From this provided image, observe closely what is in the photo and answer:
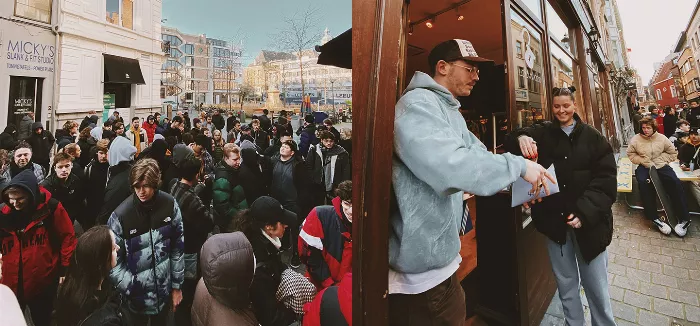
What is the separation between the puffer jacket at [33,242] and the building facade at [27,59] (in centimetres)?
1357

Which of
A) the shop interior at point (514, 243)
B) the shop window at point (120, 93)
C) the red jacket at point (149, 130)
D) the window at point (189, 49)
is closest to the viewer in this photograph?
the shop interior at point (514, 243)

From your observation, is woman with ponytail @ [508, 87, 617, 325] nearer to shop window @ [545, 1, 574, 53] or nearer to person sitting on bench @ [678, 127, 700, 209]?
shop window @ [545, 1, 574, 53]

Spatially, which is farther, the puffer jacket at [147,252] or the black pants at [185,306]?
the black pants at [185,306]

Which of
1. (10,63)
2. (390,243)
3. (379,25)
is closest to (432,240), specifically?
(390,243)

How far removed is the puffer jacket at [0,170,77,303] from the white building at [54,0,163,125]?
14.7 m

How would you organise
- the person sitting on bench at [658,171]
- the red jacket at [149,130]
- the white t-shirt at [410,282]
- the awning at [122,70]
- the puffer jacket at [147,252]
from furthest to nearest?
the awning at [122,70] → the red jacket at [149,130] → the person sitting on bench at [658,171] → the puffer jacket at [147,252] → the white t-shirt at [410,282]

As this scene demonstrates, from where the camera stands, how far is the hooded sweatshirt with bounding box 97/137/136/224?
3596 mm

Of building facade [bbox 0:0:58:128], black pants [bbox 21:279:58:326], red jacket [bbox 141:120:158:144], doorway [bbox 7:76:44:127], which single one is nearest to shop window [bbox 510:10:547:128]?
black pants [bbox 21:279:58:326]

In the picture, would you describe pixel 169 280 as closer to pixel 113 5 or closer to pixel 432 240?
pixel 432 240

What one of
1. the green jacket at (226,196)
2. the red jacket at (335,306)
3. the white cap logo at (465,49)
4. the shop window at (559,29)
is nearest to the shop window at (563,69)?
the shop window at (559,29)

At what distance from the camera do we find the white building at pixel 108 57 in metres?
13.3

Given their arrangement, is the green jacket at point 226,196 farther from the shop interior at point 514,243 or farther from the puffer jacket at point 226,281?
the shop interior at point 514,243

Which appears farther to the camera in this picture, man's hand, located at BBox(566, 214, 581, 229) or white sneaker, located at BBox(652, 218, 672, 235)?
white sneaker, located at BBox(652, 218, 672, 235)

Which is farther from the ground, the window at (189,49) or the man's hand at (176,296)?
the window at (189,49)
